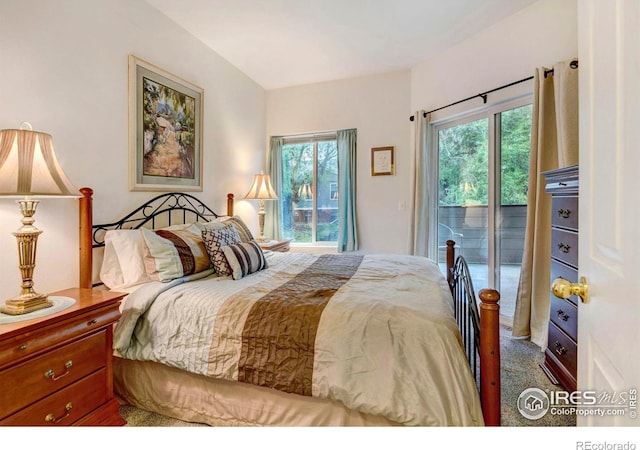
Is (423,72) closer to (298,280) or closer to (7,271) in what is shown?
(298,280)

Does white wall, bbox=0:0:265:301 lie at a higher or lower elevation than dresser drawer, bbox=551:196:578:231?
higher

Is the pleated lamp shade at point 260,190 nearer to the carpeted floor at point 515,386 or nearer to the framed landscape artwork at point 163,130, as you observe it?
the framed landscape artwork at point 163,130

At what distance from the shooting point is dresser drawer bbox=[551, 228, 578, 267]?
1.83m

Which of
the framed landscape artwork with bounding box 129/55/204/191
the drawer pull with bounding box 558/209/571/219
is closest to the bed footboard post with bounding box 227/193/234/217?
the framed landscape artwork with bounding box 129/55/204/191

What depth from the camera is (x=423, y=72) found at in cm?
366

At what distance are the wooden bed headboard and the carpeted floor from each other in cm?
85

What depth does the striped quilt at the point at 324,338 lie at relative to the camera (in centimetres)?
126

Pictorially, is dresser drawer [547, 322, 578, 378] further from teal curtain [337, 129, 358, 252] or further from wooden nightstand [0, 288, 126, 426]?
wooden nightstand [0, 288, 126, 426]

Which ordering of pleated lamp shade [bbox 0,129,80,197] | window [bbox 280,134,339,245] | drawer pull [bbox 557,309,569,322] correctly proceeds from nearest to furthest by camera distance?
pleated lamp shade [bbox 0,129,80,197] < drawer pull [bbox 557,309,569,322] < window [bbox 280,134,339,245]

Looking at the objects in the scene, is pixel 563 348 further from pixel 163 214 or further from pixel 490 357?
pixel 163 214

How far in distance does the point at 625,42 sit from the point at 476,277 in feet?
10.3

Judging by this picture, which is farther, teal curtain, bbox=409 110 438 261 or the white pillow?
teal curtain, bbox=409 110 438 261

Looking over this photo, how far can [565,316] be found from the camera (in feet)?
6.33
